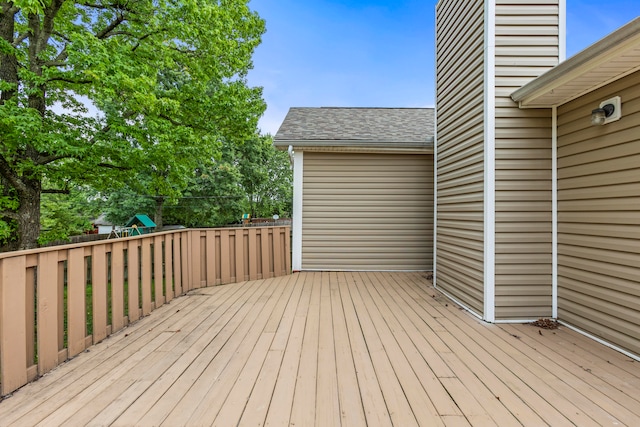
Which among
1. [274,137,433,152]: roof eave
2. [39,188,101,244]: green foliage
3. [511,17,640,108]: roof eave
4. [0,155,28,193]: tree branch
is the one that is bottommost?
[39,188,101,244]: green foliage

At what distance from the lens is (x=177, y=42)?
5.61 m

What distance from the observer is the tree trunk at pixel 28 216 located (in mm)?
4516

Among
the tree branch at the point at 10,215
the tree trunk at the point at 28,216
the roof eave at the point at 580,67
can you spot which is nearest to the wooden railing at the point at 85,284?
the tree trunk at the point at 28,216

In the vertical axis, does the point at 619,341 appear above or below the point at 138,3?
below

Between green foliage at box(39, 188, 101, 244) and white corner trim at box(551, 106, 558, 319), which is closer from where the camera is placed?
white corner trim at box(551, 106, 558, 319)

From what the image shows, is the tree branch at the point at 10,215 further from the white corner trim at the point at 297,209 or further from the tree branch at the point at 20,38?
the white corner trim at the point at 297,209

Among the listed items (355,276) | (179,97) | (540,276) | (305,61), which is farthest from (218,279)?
(305,61)

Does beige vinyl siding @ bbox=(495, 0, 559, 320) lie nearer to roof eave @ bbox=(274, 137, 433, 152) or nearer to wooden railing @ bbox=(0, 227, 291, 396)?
roof eave @ bbox=(274, 137, 433, 152)

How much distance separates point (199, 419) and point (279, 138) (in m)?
4.70

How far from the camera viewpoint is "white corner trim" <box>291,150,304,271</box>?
18.5ft

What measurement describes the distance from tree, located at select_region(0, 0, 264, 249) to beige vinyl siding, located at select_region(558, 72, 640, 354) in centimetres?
518

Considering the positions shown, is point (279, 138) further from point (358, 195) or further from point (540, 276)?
point (540, 276)

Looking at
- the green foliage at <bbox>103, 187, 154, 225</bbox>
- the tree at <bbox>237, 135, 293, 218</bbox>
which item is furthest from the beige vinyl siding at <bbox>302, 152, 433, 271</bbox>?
the tree at <bbox>237, 135, 293, 218</bbox>

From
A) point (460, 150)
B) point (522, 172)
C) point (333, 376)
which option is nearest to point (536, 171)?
point (522, 172)
